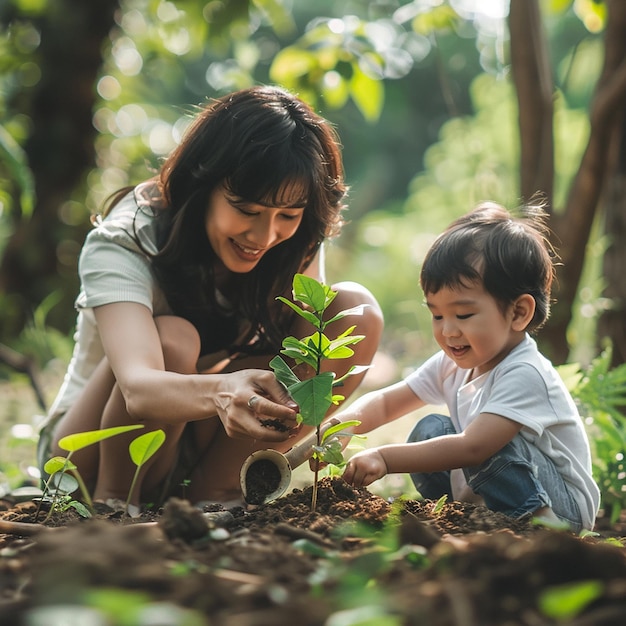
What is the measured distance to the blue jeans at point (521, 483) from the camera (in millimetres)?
1685

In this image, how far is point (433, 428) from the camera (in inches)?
75.0

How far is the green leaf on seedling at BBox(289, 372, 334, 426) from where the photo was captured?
1385mm

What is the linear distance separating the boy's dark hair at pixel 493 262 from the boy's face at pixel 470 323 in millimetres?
17

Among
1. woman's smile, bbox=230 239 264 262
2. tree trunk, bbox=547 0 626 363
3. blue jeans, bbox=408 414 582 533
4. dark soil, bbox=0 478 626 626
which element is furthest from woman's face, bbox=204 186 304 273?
tree trunk, bbox=547 0 626 363

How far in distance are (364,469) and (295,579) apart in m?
0.69

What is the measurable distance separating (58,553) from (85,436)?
47 cm

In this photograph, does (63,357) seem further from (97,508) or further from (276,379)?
(276,379)

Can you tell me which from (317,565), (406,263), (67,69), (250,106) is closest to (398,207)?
(406,263)

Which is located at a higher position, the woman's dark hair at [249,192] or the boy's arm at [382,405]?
the woman's dark hair at [249,192]

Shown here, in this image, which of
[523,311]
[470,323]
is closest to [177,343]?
[470,323]

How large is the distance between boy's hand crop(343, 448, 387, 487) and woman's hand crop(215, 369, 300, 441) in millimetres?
146

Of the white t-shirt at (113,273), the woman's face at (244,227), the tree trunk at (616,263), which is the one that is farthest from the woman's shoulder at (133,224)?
the tree trunk at (616,263)

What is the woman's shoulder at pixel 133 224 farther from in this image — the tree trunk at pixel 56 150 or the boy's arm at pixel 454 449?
the tree trunk at pixel 56 150

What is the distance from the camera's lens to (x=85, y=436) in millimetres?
1256
